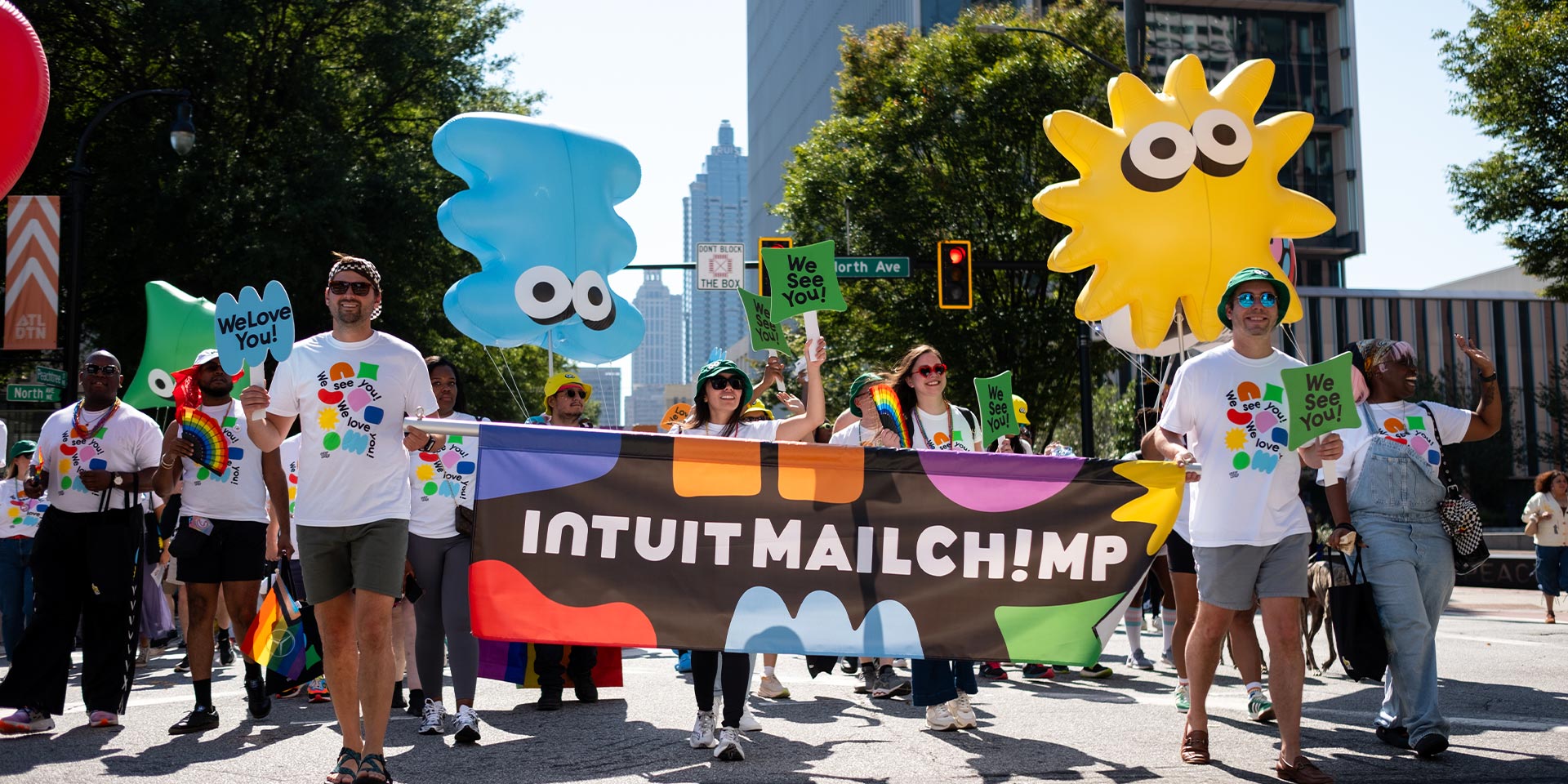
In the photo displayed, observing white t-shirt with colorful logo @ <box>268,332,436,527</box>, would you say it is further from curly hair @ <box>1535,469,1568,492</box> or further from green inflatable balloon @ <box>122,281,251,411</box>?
curly hair @ <box>1535,469,1568,492</box>

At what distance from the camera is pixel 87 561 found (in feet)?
24.3

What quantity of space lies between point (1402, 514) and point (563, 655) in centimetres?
478

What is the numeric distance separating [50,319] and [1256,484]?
15500 millimetres

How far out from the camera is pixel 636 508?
5.74 metres

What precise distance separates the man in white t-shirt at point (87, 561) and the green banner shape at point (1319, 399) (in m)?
5.87

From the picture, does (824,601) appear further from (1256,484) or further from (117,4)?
(117,4)

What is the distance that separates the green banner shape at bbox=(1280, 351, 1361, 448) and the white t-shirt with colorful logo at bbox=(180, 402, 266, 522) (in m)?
5.35

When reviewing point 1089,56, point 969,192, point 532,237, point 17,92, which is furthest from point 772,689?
point 969,192

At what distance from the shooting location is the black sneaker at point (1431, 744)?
5973 mm

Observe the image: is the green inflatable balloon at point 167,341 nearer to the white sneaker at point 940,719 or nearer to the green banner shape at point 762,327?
the green banner shape at point 762,327

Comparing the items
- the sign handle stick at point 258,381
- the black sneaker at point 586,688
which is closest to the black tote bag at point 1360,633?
the black sneaker at point 586,688

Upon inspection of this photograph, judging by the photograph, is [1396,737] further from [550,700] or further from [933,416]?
[550,700]

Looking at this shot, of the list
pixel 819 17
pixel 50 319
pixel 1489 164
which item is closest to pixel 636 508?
pixel 50 319

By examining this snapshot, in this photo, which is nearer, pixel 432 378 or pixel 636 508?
pixel 636 508
